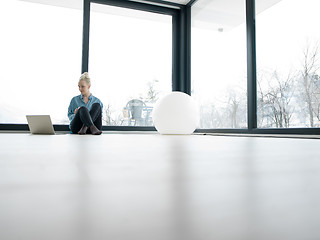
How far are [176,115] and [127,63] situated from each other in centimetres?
139

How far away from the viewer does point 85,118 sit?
2158 millimetres

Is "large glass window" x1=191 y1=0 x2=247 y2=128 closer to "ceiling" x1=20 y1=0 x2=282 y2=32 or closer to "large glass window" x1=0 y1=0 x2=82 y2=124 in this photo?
"ceiling" x1=20 y1=0 x2=282 y2=32

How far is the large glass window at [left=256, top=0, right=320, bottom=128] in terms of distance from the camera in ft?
6.14

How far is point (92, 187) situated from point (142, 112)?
3323mm

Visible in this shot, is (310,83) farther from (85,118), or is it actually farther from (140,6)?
(140,6)

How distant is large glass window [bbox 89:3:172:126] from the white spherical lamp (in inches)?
40.1

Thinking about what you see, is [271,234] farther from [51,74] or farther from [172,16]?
[172,16]

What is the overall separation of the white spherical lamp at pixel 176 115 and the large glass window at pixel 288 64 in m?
0.62

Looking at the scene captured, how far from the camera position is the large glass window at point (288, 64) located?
187 centimetres

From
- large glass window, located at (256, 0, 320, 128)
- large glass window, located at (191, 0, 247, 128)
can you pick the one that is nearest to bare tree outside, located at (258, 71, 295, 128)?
large glass window, located at (256, 0, 320, 128)

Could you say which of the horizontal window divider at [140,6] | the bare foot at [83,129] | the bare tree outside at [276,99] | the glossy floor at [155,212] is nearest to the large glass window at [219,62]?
the bare tree outside at [276,99]

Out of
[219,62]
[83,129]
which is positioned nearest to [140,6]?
[219,62]

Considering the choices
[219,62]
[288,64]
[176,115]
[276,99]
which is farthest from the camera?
[219,62]

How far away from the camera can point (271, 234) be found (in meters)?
0.05
